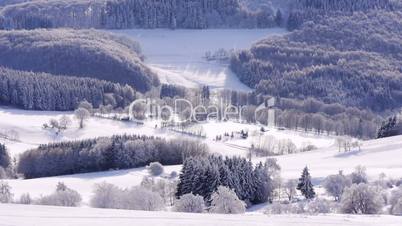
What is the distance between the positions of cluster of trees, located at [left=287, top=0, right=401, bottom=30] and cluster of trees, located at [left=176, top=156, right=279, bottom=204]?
102499mm

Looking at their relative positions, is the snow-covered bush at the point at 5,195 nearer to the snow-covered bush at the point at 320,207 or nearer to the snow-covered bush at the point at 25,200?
the snow-covered bush at the point at 25,200

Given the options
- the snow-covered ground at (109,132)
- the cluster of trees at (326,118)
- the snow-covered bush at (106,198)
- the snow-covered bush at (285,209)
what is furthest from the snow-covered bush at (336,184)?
the cluster of trees at (326,118)

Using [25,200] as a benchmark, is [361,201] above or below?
above

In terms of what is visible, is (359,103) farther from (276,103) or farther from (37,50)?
(37,50)

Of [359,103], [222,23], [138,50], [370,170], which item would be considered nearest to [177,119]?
[359,103]

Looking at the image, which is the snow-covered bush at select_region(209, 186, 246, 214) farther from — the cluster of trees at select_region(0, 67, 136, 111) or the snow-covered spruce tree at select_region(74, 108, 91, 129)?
the cluster of trees at select_region(0, 67, 136, 111)

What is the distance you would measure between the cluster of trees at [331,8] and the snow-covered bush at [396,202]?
108 metres

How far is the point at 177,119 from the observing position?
104 metres

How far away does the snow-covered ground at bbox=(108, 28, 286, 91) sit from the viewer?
137250 mm

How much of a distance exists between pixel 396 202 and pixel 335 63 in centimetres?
8493

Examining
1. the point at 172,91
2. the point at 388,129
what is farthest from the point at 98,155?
the point at 172,91

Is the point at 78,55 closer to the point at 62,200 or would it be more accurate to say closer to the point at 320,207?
the point at 62,200

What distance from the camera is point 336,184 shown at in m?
58.8

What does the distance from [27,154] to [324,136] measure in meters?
35.1
